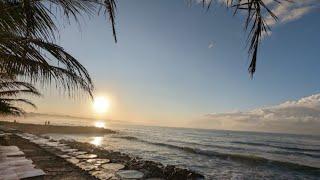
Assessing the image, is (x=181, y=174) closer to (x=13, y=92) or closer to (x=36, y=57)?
(x=13, y=92)

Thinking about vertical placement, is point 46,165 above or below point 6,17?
below

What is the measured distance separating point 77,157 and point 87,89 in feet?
40.8

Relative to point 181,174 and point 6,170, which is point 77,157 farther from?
point 6,170

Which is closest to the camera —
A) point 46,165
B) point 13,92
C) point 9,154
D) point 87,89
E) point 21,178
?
point 87,89

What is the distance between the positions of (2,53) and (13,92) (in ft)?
35.4

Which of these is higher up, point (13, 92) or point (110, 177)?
point (13, 92)

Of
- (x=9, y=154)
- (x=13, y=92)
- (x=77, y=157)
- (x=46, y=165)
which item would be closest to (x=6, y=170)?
(x=9, y=154)

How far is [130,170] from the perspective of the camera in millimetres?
12625

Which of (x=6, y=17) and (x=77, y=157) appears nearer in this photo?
(x=6, y=17)

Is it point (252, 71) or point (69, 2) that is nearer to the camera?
point (252, 71)

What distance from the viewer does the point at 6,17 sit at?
2537 mm

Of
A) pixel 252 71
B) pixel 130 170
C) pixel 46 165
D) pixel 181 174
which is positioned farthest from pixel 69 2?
pixel 181 174

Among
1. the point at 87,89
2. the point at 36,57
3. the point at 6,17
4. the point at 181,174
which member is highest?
the point at 6,17

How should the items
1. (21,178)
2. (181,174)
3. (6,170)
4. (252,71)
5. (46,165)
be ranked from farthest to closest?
(181,174) < (46,165) < (6,170) < (21,178) < (252,71)
